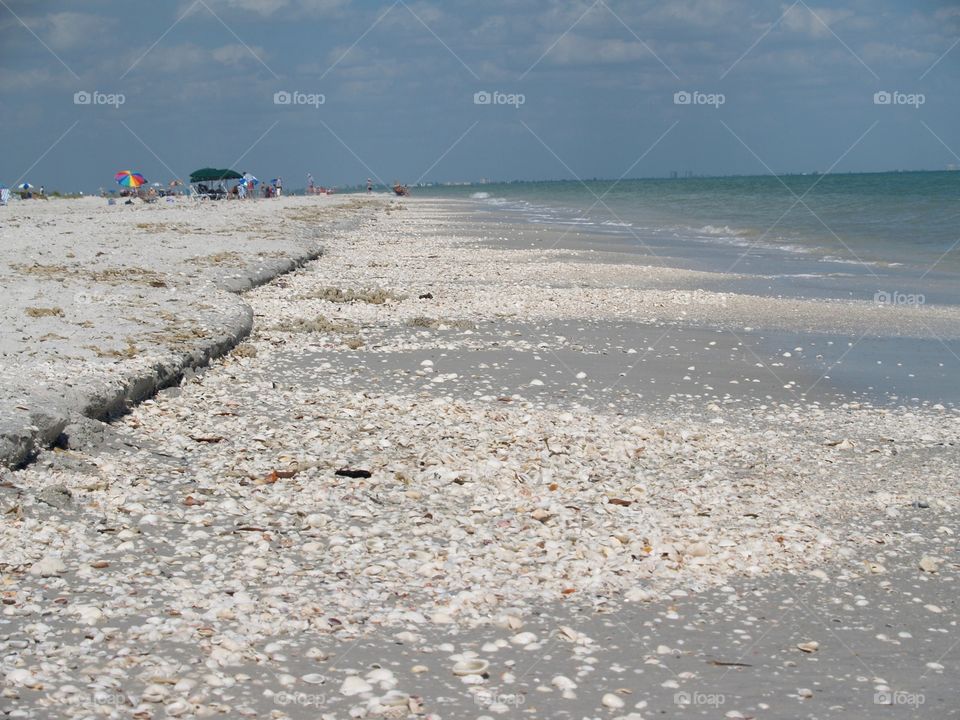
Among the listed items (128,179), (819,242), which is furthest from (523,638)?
(128,179)

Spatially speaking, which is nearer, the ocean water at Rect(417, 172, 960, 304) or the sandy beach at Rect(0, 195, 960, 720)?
the sandy beach at Rect(0, 195, 960, 720)

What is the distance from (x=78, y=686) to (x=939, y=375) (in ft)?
30.5

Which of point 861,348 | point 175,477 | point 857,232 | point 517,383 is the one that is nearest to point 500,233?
point 857,232

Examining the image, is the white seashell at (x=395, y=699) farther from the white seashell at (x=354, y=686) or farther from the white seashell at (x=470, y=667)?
the white seashell at (x=470, y=667)

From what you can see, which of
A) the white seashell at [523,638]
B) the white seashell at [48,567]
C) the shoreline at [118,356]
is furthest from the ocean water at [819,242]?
the white seashell at [48,567]

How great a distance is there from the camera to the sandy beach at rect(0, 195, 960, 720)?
4145 mm

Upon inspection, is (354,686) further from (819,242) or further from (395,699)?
(819,242)

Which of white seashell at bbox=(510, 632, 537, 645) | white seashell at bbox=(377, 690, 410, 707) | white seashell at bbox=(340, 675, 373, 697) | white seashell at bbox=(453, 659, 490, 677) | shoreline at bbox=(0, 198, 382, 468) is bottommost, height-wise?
white seashell at bbox=(377, 690, 410, 707)

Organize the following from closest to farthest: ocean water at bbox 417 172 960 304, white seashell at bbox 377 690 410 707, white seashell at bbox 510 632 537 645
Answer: white seashell at bbox 377 690 410 707, white seashell at bbox 510 632 537 645, ocean water at bbox 417 172 960 304

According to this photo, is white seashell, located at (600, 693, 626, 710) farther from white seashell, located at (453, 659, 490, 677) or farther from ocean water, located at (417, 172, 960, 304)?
ocean water, located at (417, 172, 960, 304)

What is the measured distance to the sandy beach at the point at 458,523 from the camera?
13.6 ft

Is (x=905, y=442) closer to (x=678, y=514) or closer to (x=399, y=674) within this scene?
(x=678, y=514)

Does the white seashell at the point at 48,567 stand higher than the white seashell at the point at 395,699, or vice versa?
the white seashell at the point at 48,567

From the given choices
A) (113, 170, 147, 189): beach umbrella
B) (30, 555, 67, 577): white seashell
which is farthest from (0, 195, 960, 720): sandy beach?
(113, 170, 147, 189): beach umbrella
